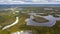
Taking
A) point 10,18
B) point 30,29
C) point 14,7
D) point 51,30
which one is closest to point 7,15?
point 10,18

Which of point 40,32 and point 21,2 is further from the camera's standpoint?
point 21,2

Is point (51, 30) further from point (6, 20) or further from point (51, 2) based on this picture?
point (51, 2)

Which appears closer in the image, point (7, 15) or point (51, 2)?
point (7, 15)

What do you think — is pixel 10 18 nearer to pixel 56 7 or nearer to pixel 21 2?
pixel 21 2

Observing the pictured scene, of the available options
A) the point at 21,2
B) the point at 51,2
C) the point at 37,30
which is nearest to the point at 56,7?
the point at 51,2

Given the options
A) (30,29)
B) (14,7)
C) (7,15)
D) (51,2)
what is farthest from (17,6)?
(30,29)

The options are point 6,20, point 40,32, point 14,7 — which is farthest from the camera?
point 14,7

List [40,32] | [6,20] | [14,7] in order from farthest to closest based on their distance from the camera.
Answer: [14,7]
[6,20]
[40,32]

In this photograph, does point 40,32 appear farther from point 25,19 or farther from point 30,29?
point 25,19
